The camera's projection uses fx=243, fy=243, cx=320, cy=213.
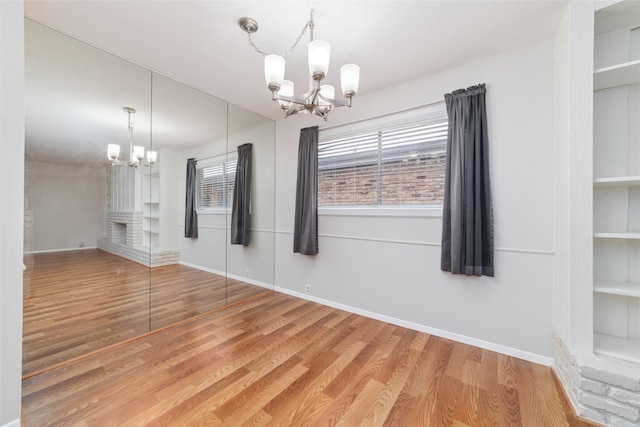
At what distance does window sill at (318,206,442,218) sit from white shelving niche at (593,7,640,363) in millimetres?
1151

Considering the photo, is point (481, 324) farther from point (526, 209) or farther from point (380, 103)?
point (380, 103)

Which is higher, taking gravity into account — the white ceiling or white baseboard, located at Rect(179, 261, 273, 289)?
the white ceiling

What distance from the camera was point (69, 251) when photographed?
2186 mm

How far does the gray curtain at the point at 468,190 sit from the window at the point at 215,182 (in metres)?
2.80

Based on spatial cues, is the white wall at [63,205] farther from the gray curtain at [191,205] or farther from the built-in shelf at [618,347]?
the built-in shelf at [618,347]

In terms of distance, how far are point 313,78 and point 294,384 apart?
84.2 inches

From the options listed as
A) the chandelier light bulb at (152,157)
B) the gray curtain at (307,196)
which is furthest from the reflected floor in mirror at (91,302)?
the gray curtain at (307,196)

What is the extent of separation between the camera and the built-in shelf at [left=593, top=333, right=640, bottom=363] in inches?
60.7

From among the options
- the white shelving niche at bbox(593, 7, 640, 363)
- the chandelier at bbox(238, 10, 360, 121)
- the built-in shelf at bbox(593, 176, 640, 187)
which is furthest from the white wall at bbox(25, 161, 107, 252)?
the white shelving niche at bbox(593, 7, 640, 363)

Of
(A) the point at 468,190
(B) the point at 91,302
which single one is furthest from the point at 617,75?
(B) the point at 91,302

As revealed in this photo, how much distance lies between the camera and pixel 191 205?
3.23m

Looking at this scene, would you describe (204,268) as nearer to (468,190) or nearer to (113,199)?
(113,199)

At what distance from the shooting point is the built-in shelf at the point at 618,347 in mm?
1541

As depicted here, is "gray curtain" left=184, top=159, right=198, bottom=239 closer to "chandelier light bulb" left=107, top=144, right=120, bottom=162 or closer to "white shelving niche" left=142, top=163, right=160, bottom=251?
"white shelving niche" left=142, top=163, right=160, bottom=251
